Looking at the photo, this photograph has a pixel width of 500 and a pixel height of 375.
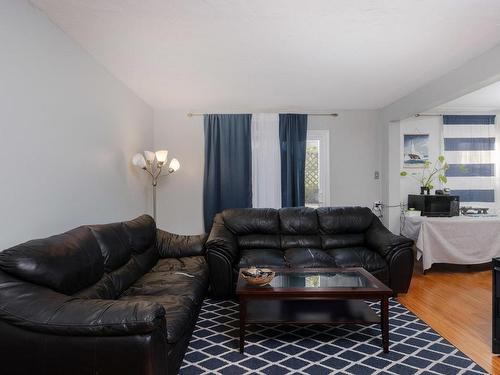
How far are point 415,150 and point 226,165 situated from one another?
9.90 feet

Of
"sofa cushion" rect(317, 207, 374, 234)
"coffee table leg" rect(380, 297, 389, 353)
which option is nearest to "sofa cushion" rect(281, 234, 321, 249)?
"sofa cushion" rect(317, 207, 374, 234)

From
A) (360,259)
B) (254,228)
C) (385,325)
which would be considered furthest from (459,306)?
(254,228)

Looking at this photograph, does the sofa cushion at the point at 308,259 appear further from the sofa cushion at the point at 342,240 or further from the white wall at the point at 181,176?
the white wall at the point at 181,176

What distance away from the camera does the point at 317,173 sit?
516 cm

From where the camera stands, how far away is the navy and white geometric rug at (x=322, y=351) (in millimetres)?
2166

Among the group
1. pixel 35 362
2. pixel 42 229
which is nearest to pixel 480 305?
pixel 35 362

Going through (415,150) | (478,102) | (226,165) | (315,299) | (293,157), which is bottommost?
(315,299)

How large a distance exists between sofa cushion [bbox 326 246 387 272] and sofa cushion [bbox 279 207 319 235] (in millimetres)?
454

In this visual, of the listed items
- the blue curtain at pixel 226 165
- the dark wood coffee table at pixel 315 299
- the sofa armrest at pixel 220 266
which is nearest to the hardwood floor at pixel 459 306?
the dark wood coffee table at pixel 315 299

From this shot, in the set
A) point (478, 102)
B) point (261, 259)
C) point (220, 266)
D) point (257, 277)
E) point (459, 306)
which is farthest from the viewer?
point (478, 102)

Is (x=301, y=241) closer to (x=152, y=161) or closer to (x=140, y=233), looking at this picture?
(x=140, y=233)

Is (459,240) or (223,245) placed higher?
(223,245)

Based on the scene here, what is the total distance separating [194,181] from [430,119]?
3.88 m

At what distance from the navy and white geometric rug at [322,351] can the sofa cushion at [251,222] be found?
1308 mm
